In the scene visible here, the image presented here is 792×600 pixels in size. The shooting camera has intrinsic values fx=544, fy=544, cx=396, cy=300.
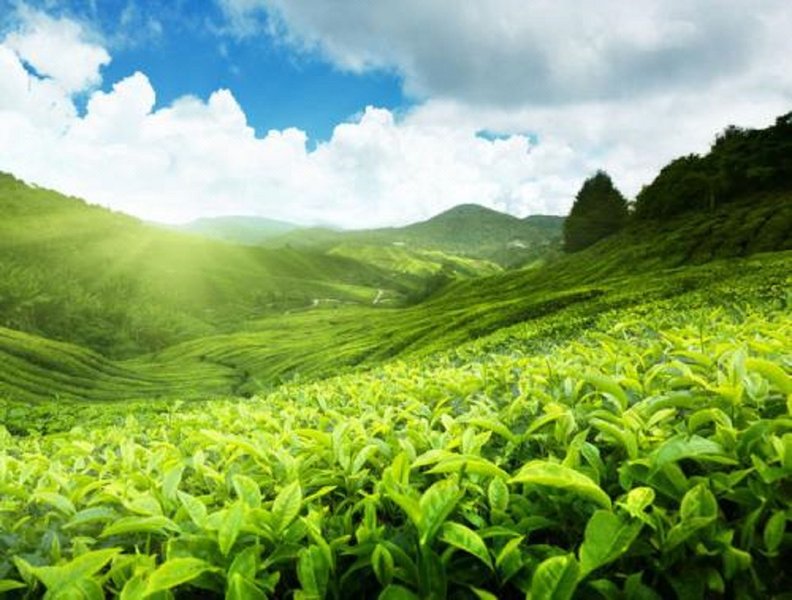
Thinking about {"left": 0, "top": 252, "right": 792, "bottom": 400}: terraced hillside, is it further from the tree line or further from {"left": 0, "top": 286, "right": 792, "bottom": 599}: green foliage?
the tree line

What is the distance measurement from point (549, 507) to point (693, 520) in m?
0.84

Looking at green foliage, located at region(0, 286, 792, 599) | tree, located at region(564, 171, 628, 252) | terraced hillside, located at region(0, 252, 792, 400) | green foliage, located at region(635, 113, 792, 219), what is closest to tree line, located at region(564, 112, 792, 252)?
green foliage, located at region(635, 113, 792, 219)

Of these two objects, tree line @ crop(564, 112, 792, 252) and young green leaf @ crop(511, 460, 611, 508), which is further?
tree line @ crop(564, 112, 792, 252)

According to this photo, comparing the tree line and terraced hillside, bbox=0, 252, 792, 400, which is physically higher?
the tree line

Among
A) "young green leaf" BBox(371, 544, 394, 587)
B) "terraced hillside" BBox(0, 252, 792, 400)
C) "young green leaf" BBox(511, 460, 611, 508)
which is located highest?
"young green leaf" BBox(511, 460, 611, 508)

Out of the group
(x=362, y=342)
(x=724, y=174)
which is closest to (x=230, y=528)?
(x=362, y=342)

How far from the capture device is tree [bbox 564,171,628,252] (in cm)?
15462

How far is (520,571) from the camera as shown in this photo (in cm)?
308

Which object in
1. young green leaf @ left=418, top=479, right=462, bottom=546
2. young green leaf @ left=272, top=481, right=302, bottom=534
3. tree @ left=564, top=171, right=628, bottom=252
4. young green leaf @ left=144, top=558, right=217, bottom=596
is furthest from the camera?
tree @ left=564, top=171, right=628, bottom=252

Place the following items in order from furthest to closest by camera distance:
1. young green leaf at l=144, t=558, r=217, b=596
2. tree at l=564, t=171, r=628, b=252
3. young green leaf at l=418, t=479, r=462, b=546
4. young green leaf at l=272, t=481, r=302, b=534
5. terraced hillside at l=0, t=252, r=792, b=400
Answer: tree at l=564, t=171, r=628, b=252
terraced hillside at l=0, t=252, r=792, b=400
young green leaf at l=272, t=481, r=302, b=534
young green leaf at l=418, t=479, r=462, b=546
young green leaf at l=144, t=558, r=217, b=596

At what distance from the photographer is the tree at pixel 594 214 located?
155m

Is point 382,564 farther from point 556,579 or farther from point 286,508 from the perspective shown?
point 556,579

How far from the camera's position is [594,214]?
156 meters

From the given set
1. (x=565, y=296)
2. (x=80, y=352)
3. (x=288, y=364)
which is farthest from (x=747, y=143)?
(x=80, y=352)
